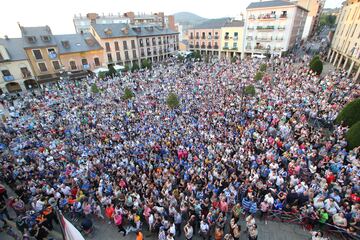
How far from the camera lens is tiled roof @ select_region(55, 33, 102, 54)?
3380cm

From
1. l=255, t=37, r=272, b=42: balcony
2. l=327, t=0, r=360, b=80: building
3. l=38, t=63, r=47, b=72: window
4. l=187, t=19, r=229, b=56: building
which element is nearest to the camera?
l=327, t=0, r=360, b=80: building

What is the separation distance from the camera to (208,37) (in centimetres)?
5153

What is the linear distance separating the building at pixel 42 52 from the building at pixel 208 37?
1360 inches

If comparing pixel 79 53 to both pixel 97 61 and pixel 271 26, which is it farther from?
pixel 271 26

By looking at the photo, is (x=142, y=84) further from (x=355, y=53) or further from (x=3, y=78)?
(x=355, y=53)

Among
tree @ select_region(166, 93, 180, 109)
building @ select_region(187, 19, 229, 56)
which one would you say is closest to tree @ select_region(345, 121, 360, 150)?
tree @ select_region(166, 93, 180, 109)

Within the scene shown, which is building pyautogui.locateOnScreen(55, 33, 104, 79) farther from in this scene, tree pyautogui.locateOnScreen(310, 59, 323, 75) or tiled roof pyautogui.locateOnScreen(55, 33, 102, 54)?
tree pyautogui.locateOnScreen(310, 59, 323, 75)

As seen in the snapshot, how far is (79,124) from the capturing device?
57.1 ft

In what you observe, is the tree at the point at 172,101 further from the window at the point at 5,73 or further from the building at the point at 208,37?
the building at the point at 208,37

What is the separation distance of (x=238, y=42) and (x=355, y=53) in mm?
24629

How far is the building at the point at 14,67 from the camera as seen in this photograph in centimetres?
2873

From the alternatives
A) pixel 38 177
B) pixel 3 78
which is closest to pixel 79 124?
pixel 38 177

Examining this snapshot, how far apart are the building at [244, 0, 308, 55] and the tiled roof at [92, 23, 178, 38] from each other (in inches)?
789

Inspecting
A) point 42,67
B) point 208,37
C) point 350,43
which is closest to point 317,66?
point 350,43
